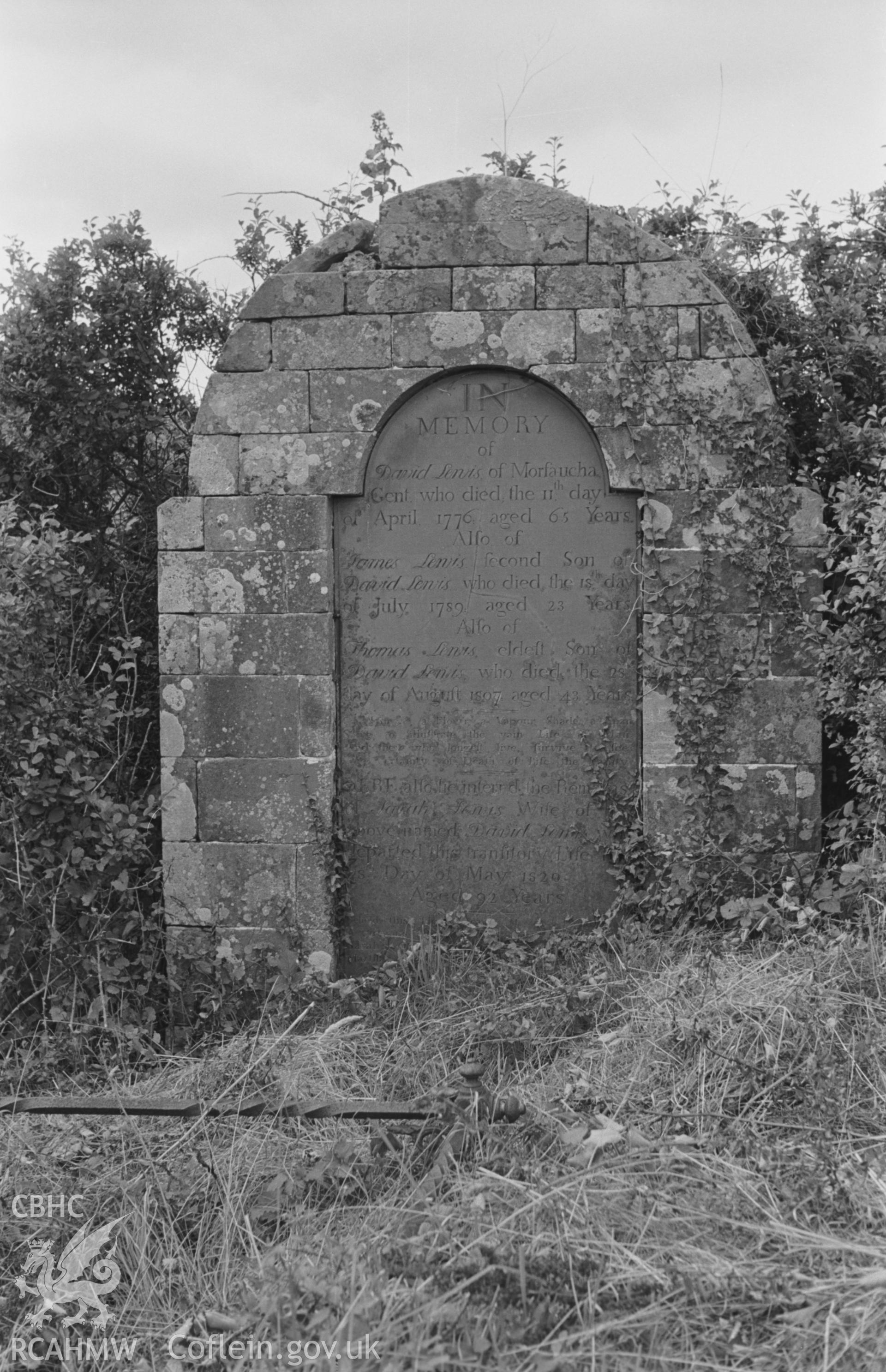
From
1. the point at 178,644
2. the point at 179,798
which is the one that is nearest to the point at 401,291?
the point at 178,644

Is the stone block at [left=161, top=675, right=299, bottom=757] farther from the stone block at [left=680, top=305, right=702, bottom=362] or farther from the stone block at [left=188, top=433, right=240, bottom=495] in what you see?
the stone block at [left=680, top=305, right=702, bottom=362]

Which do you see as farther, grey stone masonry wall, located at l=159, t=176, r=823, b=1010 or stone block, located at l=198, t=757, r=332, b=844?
stone block, located at l=198, t=757, r=332, b=844

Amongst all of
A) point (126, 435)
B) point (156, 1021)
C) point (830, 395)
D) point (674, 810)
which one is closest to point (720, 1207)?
point (674, 810)

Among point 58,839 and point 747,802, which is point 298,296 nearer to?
point 58,839

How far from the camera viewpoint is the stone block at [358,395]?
3.85 m

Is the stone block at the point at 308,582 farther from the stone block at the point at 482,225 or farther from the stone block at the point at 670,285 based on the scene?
the stone block at the point at 670,285

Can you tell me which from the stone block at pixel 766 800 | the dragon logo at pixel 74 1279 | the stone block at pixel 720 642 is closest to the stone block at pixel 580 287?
the stone block at pixel 720 642

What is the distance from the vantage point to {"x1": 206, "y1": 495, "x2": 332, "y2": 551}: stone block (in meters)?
3.89

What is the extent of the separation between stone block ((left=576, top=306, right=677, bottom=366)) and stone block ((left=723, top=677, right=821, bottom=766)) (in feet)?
3.89

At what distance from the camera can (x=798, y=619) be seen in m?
3.75

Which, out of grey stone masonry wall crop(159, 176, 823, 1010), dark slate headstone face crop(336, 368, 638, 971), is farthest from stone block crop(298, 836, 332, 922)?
dark slate headstone face crop(336, 368, 638, 971)

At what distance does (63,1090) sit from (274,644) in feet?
5.22

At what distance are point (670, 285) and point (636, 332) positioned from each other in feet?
0.64

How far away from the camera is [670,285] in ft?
12.3
